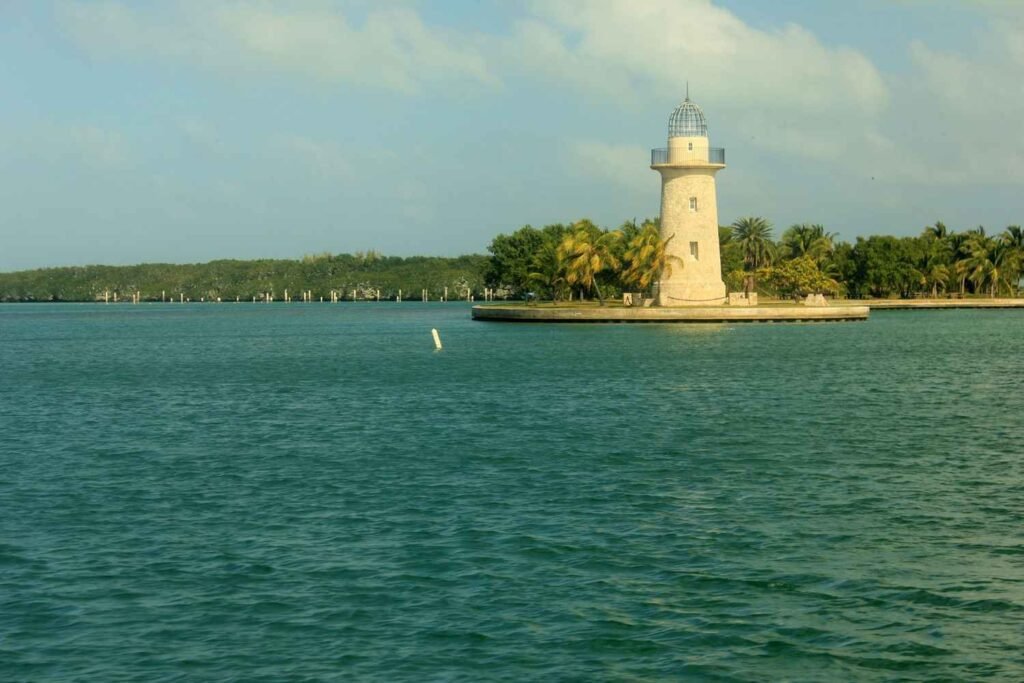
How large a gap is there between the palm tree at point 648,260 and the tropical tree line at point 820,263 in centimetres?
1455

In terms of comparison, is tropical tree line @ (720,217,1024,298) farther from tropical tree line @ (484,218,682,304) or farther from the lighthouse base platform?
the lighthouse base platform

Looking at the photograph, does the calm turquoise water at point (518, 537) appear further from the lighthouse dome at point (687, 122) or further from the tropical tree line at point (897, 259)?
the tropical tree line at point (897, 259)

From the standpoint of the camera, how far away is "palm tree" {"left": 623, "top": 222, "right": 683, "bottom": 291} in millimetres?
93750

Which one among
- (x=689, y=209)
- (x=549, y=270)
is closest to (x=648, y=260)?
(x=689, y=209)

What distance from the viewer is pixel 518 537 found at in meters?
19.6

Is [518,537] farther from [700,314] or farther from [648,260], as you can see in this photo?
[648,260]

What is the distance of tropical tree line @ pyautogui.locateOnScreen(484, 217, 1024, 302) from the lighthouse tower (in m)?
21.6

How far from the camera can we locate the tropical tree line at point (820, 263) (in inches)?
4902

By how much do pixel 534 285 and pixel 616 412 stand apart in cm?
8945

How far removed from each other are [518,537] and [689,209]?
76474 millimetres

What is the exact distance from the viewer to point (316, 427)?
35.8 m

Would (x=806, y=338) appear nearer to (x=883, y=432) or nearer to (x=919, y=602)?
(x=883, y=432)

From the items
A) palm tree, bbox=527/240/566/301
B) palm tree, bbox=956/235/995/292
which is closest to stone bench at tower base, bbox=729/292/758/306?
palm tree, bbox=527/240/566/301

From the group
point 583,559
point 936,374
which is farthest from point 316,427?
point 936,374
